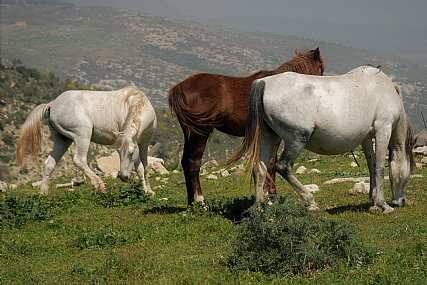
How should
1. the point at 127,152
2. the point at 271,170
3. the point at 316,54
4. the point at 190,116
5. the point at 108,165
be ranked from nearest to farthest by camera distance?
the point at 190,116, the point at 271,170, the point at 316,54, the point at 127,152, the point at 108,165

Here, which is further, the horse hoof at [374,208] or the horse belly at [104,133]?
the horse belly at [104,133]

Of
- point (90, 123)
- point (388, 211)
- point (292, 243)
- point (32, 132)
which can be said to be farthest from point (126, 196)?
point (292, 243)

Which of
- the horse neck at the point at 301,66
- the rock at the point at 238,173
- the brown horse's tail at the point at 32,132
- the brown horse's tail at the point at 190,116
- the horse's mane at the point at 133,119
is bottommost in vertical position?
the rock at the point at 238,173

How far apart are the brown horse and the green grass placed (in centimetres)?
95

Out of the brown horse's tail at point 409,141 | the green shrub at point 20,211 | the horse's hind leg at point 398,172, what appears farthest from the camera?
the green shrub at point 20,211

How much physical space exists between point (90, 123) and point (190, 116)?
443 cm

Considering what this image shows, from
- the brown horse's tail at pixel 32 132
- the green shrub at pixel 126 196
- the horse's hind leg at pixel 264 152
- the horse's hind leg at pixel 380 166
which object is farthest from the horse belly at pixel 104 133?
the horse's hind leg at pixel 380 166

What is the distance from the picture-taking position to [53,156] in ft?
48.9

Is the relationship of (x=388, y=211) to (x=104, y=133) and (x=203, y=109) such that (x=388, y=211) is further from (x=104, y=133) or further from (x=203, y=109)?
(x=104, y=133)

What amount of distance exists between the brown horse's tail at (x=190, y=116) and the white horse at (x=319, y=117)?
140cm

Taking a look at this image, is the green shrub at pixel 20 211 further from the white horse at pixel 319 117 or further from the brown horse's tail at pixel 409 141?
the brown horse's tail at pixel 409 141

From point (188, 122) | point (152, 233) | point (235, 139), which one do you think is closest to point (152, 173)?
point (188, 122)

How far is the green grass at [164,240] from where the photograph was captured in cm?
671

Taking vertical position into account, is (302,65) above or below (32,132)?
above
